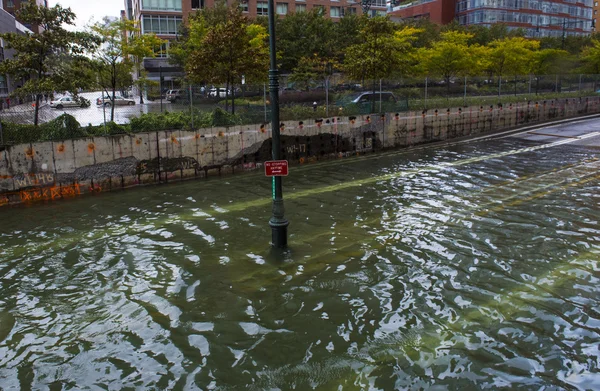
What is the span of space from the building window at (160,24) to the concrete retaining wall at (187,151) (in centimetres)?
4876

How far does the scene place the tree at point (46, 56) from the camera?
16.3 m

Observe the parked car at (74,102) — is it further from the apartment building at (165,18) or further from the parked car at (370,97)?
the apartment building at (165,18)

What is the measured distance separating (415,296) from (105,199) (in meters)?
10.7

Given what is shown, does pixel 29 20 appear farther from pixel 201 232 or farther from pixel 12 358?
Result: pixel 12 358

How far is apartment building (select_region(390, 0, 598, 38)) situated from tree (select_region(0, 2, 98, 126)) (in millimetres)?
95550

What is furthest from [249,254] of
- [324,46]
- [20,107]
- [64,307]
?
[324,46]

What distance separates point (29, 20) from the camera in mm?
17453

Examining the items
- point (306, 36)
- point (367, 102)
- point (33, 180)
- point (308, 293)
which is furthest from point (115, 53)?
point (306, 36)

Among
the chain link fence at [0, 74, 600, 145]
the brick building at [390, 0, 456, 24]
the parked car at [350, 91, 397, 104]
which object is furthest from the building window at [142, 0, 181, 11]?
the brick building at [390, 0, 456, 24]

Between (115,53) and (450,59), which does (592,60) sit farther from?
(115,53)

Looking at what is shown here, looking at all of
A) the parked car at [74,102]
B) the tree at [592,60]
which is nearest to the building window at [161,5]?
the tree at [592,60]

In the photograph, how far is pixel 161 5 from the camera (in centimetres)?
6625

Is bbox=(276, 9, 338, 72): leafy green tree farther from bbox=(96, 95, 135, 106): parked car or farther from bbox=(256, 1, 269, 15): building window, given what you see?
bbox=(96, 95, 135, 106): parked car

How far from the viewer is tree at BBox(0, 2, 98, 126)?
16312 millimetres
